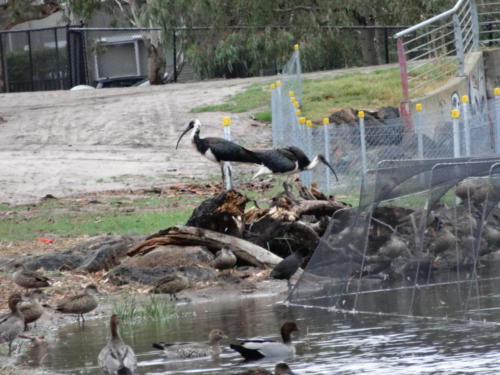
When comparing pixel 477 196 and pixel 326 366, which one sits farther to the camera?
pixel 477 196

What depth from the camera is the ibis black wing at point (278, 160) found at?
771 inches

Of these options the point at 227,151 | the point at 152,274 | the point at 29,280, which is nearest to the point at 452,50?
the point at 227,151

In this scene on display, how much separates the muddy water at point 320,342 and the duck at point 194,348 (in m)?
0.09

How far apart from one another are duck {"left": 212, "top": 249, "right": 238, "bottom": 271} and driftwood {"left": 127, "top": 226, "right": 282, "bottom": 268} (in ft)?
1.07

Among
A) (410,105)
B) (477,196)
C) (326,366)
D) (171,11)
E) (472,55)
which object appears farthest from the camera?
(171,11)

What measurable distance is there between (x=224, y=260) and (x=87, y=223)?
235 inches

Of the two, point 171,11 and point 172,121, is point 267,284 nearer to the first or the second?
point 172,121

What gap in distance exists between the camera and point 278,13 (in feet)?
161

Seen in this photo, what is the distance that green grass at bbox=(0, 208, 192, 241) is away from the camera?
67.8 feet

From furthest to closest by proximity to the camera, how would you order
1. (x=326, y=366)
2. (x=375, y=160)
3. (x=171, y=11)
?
(x=171, y=11) → (x=375, y=160) → (x=326, y=366)

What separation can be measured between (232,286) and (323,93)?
20.1 m

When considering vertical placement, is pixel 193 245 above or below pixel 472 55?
below

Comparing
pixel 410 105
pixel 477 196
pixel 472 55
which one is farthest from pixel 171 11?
pixel 477 196

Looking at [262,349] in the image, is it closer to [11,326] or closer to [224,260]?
[11,326]
